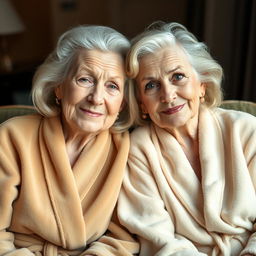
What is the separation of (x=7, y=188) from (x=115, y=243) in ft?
1.45

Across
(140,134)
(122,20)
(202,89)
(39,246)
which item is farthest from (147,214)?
(122,20)

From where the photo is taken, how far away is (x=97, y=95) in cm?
154

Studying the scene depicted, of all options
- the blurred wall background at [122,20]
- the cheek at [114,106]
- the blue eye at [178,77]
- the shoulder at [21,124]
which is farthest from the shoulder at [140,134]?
the blurred wall background at [122,20]

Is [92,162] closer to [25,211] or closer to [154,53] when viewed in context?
[25,211]

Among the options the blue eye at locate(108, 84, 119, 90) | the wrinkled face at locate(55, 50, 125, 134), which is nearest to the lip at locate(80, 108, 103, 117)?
the wrinkled face at locate(55, 50, 125, 134)

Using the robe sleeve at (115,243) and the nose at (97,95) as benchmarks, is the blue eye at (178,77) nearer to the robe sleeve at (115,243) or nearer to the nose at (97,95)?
the nose at (97,95)

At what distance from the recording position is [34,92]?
1.66 m

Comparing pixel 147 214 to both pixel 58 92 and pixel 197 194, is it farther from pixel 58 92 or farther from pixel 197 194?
pixel 58 92

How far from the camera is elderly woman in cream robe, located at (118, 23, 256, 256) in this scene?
1547 mm

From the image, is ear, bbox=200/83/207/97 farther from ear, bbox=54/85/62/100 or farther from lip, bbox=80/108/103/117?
ear, bbox=54/85/62/100

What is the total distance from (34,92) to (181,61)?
58 cm

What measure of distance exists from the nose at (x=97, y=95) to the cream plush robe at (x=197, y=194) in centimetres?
24

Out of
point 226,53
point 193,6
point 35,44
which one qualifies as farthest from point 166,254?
point 35,44

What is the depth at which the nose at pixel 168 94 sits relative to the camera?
61.6 inches
